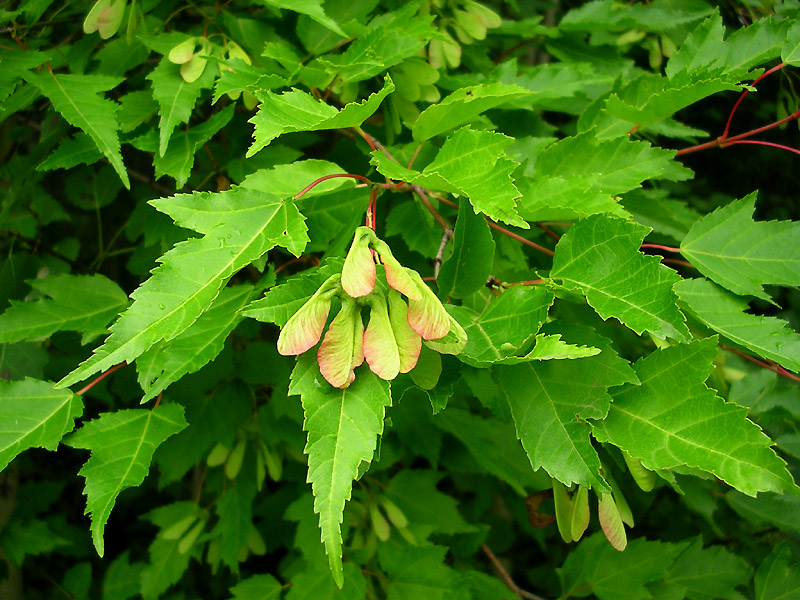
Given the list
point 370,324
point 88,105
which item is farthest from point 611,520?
point 88,105

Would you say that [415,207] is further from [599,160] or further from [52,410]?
[52,410]

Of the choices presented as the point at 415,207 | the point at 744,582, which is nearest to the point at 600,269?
the point at 415,207

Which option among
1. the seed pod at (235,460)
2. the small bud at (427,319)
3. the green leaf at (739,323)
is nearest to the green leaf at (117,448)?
the seed pod at (235,460)

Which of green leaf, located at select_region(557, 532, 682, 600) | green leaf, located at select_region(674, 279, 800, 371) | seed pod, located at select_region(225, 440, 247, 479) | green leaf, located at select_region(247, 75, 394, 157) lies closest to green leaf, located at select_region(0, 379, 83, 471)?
seed pod, located at select_region(225, 440, 247, 479)

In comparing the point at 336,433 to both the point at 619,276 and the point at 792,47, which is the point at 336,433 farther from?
the point at 792,47

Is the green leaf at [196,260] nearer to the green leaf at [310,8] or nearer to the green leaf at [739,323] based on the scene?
the green leaf at [310,8]

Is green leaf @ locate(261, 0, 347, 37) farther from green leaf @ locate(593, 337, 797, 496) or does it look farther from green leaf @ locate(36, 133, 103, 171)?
green leaf @ locate(593, 337, 797, 496)
